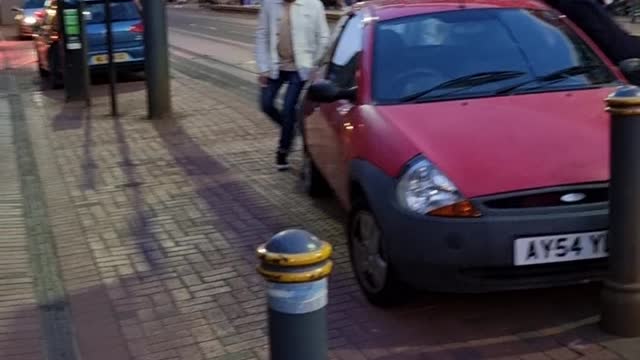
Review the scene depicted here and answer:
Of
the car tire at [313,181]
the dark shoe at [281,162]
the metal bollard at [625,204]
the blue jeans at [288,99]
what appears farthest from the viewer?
the dark shoe at [281,162]

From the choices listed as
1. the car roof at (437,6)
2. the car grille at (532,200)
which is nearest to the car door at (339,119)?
the car roof at (437,6)

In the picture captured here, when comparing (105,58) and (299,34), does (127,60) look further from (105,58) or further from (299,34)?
(299,34)

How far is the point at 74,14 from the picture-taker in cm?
1254

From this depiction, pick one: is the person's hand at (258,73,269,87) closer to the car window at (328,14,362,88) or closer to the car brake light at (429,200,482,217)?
the car window at (328,14,362,88)

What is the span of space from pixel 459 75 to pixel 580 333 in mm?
1685

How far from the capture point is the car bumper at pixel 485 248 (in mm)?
4266

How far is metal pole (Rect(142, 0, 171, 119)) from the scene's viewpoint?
11031 millimetres

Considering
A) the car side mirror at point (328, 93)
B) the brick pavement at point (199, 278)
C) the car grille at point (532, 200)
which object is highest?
the car side mirror at point (328, 93)

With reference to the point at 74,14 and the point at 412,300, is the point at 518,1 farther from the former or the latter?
the point at 74,14

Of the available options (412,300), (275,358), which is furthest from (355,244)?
(275,358)

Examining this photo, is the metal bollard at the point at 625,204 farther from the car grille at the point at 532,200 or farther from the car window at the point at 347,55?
the car window at the point at 347,55

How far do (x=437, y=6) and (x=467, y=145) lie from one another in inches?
60.8

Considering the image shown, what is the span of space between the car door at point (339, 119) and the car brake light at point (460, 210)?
110 centimetres

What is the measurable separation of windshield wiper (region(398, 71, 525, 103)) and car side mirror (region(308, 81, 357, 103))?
46cm
